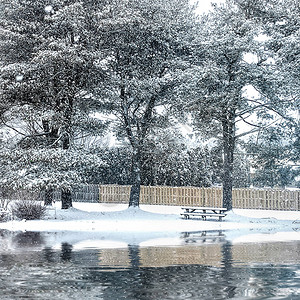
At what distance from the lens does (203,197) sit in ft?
107

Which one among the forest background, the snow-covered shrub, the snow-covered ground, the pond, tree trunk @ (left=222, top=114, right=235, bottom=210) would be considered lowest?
the pond

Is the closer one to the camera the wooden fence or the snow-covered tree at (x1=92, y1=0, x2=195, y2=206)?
the snow-covered tree at (x1=92, y1=0, x2=195, y2=206)

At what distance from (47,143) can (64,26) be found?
5945 mm

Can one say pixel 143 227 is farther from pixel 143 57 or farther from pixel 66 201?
pixel 143 57

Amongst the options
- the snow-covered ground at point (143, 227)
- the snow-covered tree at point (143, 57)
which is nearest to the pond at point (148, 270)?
the snow-covered ground at point (143, 227)

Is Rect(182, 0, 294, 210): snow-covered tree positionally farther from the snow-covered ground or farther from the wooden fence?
the wooden fence

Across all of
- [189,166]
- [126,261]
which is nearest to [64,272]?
[126,261]

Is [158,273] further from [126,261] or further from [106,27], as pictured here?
[106,27]

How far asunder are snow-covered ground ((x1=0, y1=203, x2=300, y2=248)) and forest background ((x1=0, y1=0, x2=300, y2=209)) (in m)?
1.74

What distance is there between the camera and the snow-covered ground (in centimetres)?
1588

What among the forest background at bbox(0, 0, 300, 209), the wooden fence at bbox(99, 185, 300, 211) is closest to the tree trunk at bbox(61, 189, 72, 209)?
the forest background at bbox(0, 0, 300, 209)

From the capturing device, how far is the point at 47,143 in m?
24.1

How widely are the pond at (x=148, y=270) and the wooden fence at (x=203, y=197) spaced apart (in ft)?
50.6

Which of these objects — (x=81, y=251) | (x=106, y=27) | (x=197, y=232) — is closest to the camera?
(x=81, y=251)
